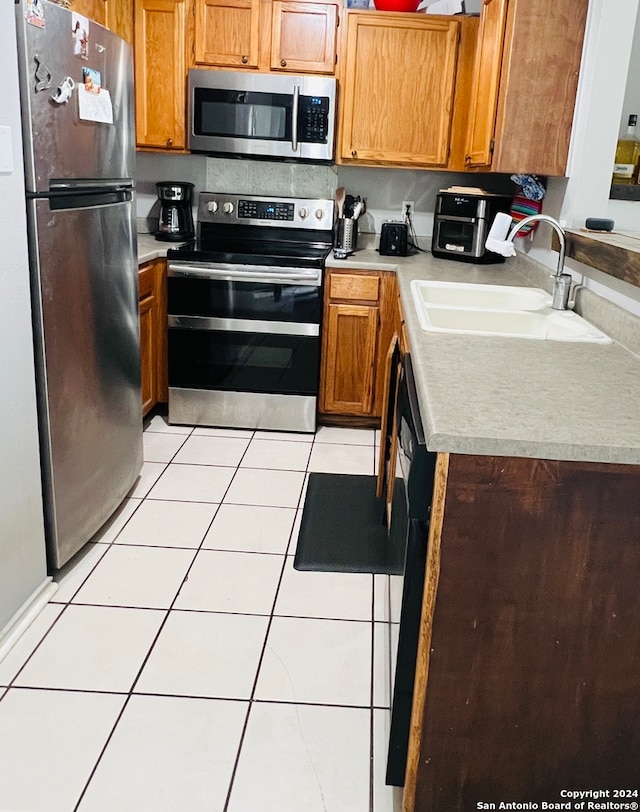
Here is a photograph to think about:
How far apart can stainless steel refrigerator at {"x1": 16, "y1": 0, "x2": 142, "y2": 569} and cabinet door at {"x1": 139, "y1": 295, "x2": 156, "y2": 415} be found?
684 mm

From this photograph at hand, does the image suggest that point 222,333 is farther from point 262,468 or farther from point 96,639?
point 96,639

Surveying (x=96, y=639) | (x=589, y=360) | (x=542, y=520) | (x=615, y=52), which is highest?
(x=615, y=52)

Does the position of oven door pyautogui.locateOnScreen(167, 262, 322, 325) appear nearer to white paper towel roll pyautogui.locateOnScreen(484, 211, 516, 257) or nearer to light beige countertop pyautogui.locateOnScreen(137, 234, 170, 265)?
light beige countertop pyautogui.locateOnScreen(137, 234, 170, 265)

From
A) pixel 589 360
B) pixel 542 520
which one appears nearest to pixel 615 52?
pixel 589 360

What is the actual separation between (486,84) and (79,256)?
1890 millimetres

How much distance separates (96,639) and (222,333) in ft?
5.90

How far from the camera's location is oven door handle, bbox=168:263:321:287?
3365 mm

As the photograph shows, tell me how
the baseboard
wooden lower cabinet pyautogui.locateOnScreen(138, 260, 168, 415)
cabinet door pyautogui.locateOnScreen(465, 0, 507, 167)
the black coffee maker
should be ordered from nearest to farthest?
the baseboard → cabinet door pyautogui.locateOnScreen(465, 0, 507, 167) → wooden lower cabinet pyautogui.locateOnScreen(138, 260, 168, 415) → the black coffee maker

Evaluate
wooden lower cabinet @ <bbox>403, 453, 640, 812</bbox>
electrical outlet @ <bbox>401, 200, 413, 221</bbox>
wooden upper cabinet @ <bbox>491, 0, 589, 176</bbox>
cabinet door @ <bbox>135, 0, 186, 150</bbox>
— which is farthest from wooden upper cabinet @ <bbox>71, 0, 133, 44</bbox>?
wooden lower cabinet @ <bbox>403, 453, 640, 812</bbox>

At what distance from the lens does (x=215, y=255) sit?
3.38 m

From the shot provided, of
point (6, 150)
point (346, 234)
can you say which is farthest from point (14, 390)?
point (346, 234)

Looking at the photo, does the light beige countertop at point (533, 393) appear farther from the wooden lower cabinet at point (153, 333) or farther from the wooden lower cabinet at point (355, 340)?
the wooden lower cabinet at point (153, 333)

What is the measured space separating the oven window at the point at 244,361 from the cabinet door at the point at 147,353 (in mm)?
90

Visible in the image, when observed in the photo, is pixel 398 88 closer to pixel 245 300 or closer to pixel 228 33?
pixel 228 33
